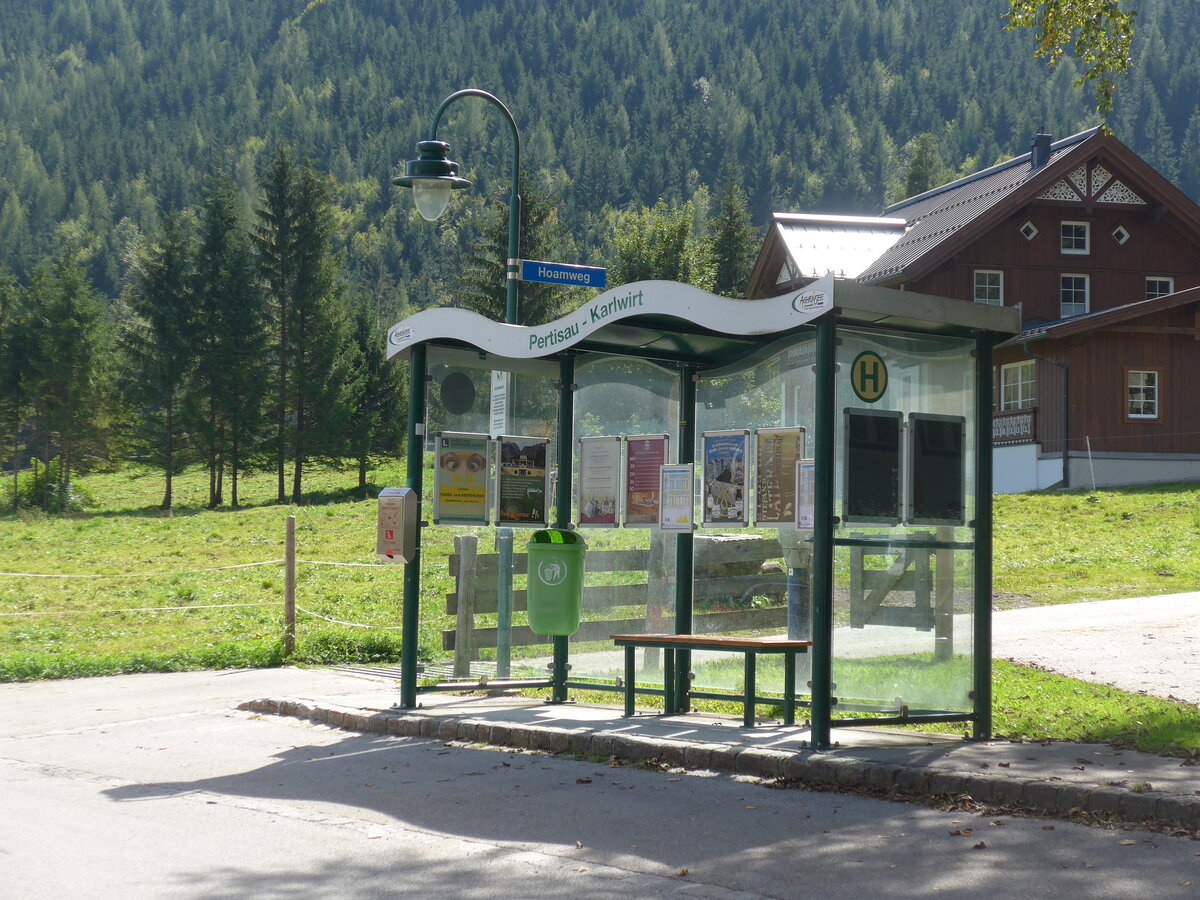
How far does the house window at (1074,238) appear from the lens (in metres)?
41.1

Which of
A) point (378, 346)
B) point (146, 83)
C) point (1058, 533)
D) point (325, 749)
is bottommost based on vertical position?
point (325, 749)

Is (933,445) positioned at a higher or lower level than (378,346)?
lower

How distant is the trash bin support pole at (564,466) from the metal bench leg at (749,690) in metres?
2.16

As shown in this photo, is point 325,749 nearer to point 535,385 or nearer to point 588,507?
point 588,507

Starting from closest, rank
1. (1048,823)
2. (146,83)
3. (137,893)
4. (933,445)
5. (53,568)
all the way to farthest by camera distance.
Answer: (137,893) < (1048,823) < (933,445) < (53,568) < (146,83)

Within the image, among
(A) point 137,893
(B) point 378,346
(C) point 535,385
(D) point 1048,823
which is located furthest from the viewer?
(B) point 378,346

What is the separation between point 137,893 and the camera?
5.67 meters

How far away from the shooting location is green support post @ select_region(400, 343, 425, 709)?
35.1 feet

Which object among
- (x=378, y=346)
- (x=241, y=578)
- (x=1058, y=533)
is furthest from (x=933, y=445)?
(x=378, y=346)

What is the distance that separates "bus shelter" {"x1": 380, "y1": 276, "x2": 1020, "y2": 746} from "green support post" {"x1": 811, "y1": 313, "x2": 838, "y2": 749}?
0.01 meters

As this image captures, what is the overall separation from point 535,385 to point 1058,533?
15922 mm

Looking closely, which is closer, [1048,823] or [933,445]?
[1048,823]

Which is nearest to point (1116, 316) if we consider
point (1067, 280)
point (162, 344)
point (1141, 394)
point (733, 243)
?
point (1141, 394)

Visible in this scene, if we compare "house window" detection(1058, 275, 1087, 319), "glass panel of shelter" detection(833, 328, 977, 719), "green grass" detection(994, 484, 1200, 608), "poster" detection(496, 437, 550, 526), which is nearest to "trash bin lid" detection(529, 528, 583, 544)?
"poster" detection(496, 437, 550, 526)
